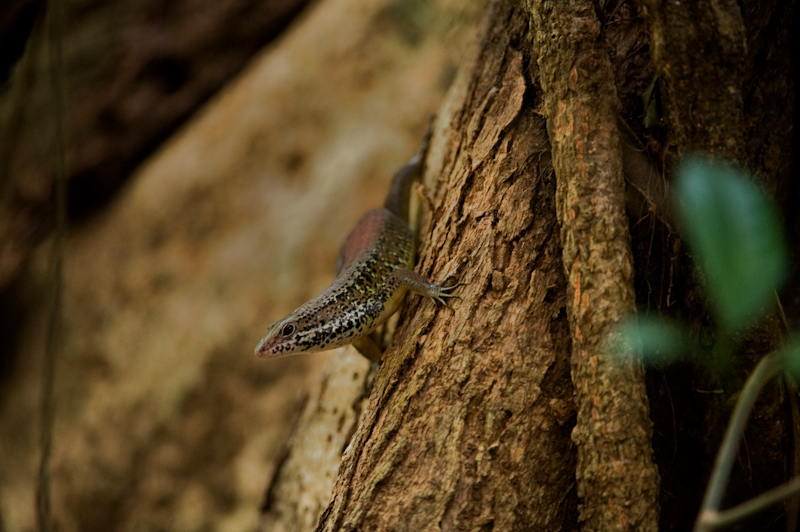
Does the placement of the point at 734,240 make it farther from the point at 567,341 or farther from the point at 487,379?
the point at 487,379

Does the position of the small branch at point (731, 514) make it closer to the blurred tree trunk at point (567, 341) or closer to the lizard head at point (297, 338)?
the blurred tree trunk at point (567, 341)

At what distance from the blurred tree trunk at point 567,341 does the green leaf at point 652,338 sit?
8 cm

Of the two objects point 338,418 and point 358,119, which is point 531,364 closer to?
point 338,418

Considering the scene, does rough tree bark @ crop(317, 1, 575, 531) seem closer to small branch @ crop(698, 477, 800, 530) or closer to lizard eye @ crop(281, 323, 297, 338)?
lizard eye @ crop(281, 323, 297, 338)

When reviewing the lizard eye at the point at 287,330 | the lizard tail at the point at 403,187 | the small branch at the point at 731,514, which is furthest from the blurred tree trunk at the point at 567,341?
the lizard tail at the point at 403,187

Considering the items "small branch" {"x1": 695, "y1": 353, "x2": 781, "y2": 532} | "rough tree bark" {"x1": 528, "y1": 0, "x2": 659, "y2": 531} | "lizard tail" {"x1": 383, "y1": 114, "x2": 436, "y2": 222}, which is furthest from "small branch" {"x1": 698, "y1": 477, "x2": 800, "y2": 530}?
"lizard tail" {"x1": 383, "y1": 114, "x2": 436, "y2": 222}

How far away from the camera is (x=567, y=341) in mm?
2662

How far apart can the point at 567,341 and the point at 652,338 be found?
62 centimetres

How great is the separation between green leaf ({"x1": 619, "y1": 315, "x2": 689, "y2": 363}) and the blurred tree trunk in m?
0.08

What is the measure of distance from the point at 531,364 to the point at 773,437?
118 cm

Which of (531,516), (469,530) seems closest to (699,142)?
(531,516)

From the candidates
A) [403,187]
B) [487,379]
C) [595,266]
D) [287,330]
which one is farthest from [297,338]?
[595,266]

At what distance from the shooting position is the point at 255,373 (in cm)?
715

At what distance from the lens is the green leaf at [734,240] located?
1.54m
